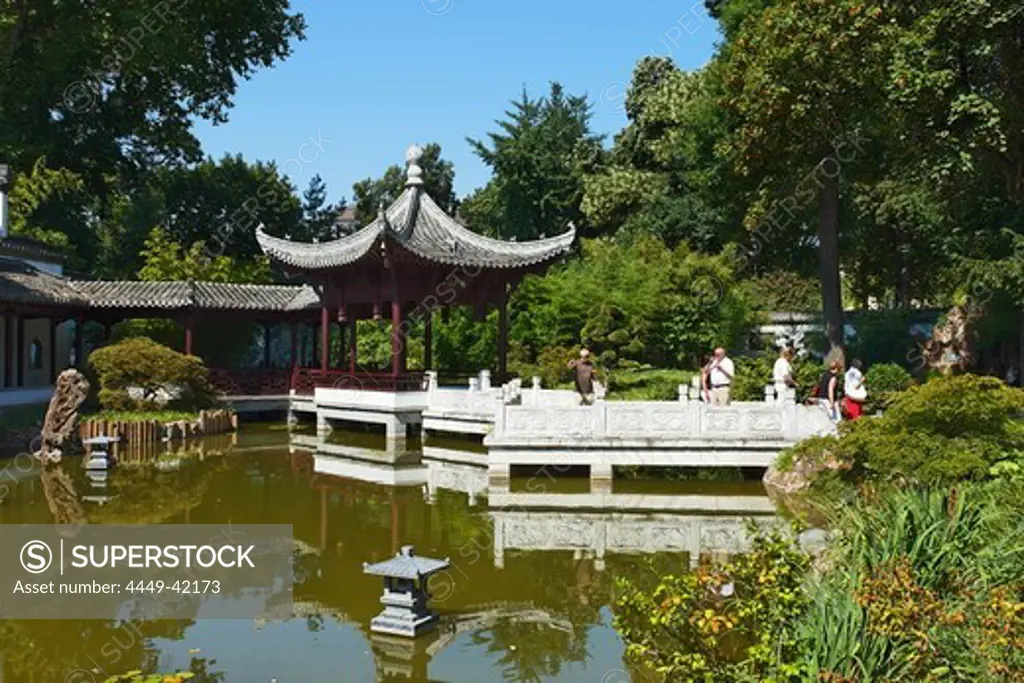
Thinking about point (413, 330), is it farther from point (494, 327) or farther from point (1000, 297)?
point (1000, 297)

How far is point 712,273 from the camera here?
2427cm

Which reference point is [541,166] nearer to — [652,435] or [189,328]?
[189,328]

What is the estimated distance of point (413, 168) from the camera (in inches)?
843

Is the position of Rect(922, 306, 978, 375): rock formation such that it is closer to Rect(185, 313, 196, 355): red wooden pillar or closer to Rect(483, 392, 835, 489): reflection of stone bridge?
Rect(483, 392, 835, 489): reflection of stone bridge

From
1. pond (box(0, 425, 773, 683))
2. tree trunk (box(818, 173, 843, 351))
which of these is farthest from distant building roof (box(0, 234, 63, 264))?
tree trunk (box(818, 173, 843, 351))

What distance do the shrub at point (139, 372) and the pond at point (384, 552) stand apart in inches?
96.0

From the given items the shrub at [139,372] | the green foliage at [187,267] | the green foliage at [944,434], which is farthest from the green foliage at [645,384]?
the green foliage at [187,267]

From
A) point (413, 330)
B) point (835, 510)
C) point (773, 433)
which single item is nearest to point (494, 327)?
point (413, 330)

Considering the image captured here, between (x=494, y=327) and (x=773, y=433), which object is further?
(x=494, y=327)

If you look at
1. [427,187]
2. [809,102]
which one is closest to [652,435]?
[809,102]

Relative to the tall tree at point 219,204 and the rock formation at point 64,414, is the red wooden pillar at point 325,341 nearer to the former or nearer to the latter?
the rock formation at point 64,414

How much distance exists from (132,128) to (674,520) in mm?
25278

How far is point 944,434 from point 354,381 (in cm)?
1245

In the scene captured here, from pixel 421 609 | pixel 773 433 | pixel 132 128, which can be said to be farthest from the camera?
pixel 132 128
